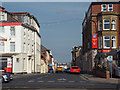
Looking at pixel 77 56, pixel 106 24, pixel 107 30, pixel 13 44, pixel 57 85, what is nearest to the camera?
pixel 57 85

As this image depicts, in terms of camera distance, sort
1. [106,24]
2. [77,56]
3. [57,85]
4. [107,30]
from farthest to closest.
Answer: [77,56] < [106,24] < [107,30] < [57,85]

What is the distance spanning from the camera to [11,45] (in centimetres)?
5134

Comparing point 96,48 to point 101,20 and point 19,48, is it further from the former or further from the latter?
point 19,48

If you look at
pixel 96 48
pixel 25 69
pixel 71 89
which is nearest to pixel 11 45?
pixel 25 69

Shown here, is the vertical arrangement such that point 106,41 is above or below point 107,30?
below

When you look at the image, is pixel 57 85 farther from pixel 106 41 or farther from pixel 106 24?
pixel 106 24

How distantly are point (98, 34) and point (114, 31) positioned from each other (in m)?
3.03

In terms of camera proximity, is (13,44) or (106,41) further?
(13,44)

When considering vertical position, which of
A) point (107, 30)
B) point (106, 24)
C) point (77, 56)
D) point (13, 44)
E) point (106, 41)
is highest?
point (106, 24)

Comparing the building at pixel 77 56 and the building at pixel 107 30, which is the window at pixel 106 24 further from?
the building at pixel 77 56

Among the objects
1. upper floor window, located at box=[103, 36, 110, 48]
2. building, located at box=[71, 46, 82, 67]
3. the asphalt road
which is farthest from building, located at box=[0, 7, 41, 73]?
building, located at box=[71, 46, 82, 67]

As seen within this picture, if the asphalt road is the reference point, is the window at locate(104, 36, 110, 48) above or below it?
above

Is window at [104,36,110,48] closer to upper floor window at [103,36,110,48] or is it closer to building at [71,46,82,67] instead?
upper floor window at [103,36,110,48]

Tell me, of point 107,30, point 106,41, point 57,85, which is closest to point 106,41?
point 106,41
